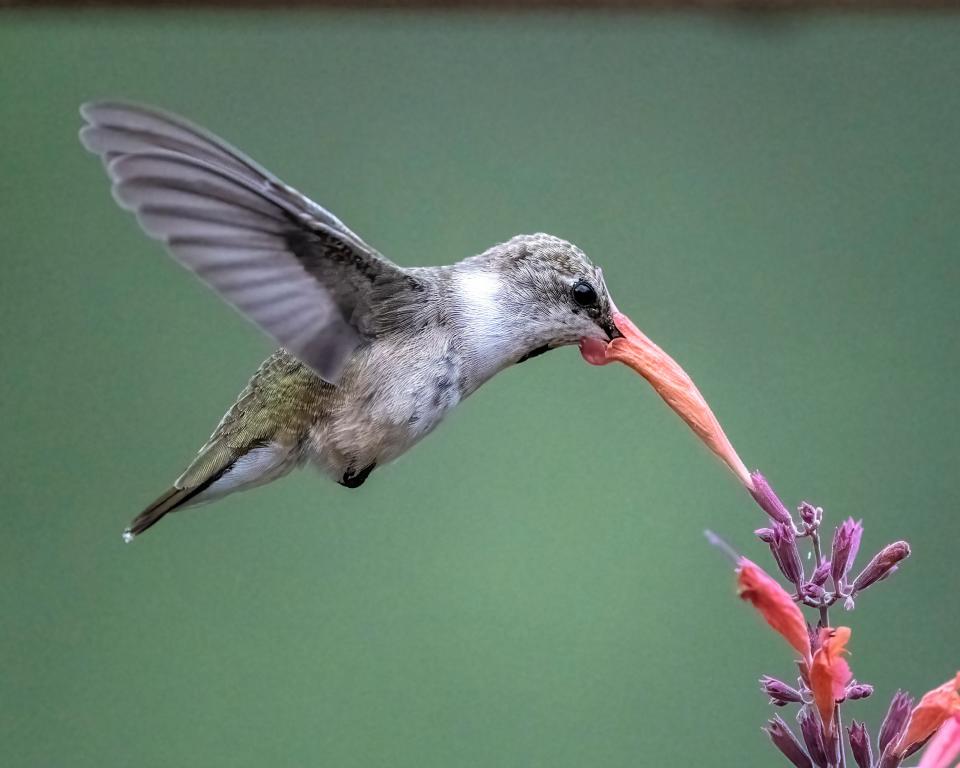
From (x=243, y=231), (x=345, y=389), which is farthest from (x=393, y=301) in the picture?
(x=243, y=231)

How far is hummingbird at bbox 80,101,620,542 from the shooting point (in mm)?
1051

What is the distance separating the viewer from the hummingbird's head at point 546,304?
4.25ft

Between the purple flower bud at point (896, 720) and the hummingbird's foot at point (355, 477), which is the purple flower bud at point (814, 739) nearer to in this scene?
the purple flower bud at point (896, 720)

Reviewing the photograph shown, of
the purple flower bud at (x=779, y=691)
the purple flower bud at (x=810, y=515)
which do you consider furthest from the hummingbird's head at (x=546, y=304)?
the purple flower bud at (x=779, y=691)

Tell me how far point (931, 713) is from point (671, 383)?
0.40m

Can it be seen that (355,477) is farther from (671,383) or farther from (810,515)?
(810,515)

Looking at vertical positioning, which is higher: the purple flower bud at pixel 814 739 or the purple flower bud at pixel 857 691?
the purple flower bud at pixel 857 691

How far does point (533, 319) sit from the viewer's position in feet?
4.32

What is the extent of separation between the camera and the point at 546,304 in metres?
1.32

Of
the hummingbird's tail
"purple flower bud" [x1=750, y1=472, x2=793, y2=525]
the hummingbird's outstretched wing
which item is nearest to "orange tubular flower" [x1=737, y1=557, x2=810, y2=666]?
"purple flower bud" [x1=750, y1=472, x2=793, y2=525]

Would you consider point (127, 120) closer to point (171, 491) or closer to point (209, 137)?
point (209, 137)

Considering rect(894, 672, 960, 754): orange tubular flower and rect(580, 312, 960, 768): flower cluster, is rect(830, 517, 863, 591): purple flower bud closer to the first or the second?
rect(580, 312, 960, 768): flower cluster

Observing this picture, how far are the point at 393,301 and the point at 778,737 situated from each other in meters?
0.62

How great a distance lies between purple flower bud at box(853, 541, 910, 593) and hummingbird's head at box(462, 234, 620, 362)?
0.39 metres
